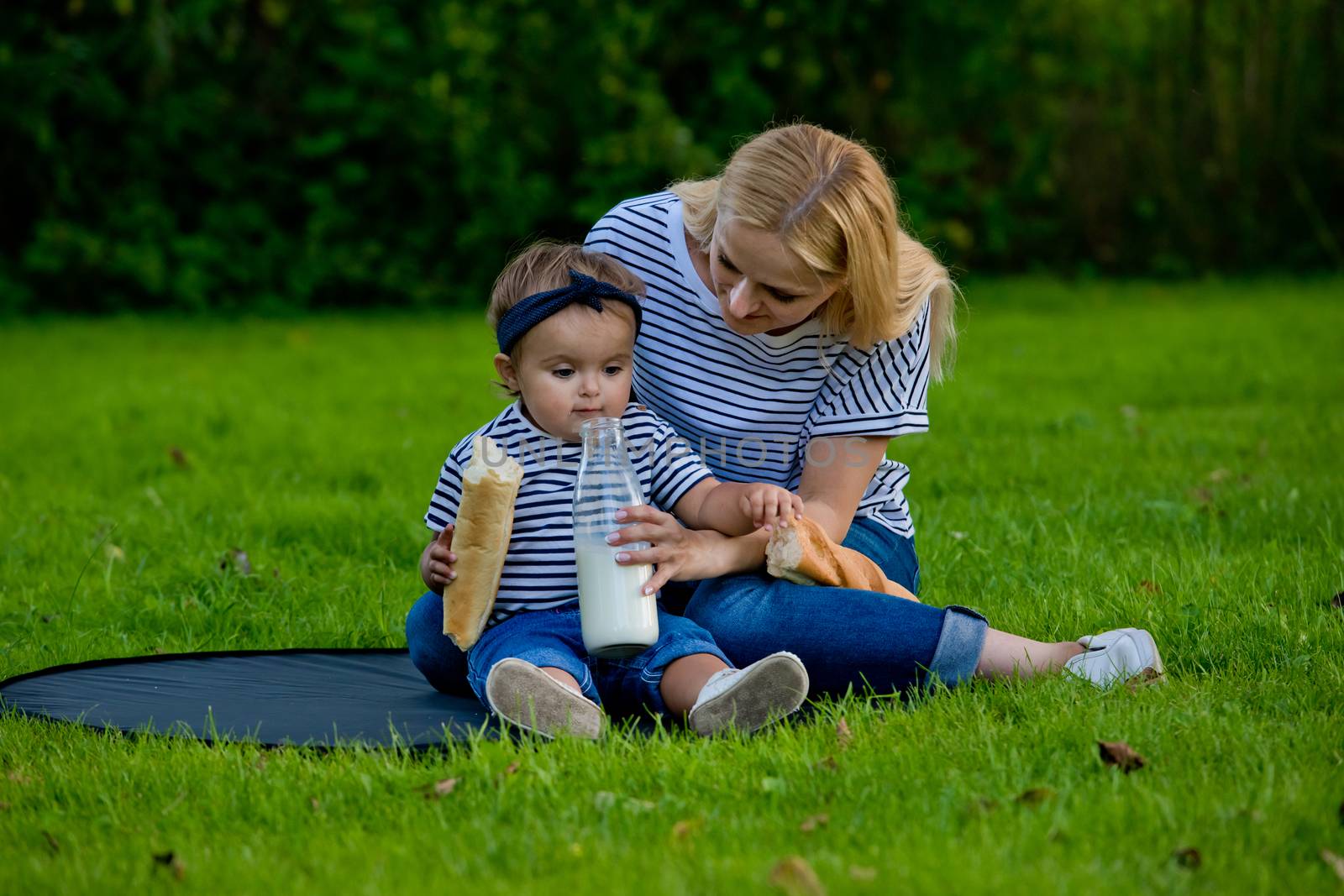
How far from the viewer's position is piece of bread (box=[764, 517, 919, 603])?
10.1 ft

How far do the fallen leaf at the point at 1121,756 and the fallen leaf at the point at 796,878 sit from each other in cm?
71

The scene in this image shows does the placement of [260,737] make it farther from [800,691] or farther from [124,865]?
[800,691]

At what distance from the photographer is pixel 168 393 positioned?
743 cm

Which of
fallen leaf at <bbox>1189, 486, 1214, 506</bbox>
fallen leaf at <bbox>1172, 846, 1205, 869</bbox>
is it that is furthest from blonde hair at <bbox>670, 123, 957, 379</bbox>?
fallen leaf at <bbox>1189, 486, 1214, 506</bbox>

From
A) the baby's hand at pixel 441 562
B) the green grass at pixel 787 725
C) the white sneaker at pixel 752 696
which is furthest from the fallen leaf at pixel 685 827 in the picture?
the baby's hand at pixel 441 562

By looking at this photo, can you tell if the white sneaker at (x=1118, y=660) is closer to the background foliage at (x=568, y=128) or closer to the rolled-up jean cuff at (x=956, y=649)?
the rolled-up jean cuff at (x=956, y=649)

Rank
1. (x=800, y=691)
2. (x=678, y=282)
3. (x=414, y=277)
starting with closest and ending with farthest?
(x=800, y=691), (x=678, y=282), (x=414, y=277)

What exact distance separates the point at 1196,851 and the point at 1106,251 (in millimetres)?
10769

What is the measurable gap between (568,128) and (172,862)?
9.64 metres

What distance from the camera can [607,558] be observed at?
9.60 ft

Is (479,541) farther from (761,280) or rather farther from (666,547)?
(761,280)

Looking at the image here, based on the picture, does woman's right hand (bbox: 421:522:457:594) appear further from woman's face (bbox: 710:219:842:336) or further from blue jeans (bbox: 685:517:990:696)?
woman's face (bbox: 710:219:842:336)

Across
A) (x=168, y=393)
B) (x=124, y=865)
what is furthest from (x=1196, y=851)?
(x=168, y=393)

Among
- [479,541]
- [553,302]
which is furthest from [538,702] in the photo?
[553,302]
